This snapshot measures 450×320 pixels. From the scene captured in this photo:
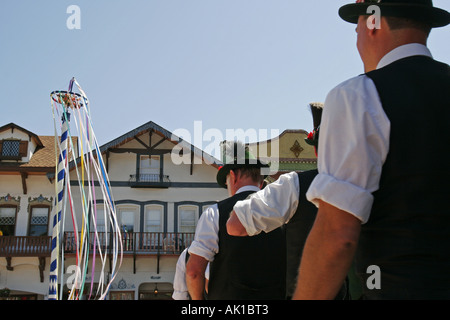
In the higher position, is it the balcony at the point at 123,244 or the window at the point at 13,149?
the window at the point at 13,149

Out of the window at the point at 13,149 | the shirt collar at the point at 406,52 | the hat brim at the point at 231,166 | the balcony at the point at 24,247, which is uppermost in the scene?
the window at the point at 13,149

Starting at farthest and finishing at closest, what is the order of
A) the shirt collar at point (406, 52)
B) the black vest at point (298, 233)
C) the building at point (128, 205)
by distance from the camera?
the building at point (128, 205) < the black vest at point (298, 233) < the shirt collar at point (406, 52)

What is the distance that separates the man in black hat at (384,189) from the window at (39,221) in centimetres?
2153

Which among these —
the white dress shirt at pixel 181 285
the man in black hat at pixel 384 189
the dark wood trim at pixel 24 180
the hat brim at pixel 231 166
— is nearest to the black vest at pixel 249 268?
the hat brim at pixel 231 166

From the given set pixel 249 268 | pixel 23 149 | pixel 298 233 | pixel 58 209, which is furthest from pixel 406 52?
pixel 23 149

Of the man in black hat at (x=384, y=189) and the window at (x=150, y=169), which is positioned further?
the window at (x=150, y=169)

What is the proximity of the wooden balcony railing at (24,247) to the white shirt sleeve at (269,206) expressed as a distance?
19.5 meters

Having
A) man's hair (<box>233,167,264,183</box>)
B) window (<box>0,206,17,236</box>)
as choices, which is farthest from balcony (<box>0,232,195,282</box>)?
man's hair (<box>233,167,264,183</box>)

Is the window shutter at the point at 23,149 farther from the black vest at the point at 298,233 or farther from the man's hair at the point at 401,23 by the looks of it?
the man's hair at the point at 401,23

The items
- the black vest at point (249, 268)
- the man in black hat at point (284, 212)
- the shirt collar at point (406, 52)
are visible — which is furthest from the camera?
the black vest at point (249, 268)

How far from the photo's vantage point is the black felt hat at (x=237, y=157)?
147 inches

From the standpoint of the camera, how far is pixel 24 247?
20375mm

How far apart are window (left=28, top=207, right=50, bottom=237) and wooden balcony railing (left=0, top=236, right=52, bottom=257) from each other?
802 millimetres

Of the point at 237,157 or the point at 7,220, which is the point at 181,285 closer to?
the point at 237,157
